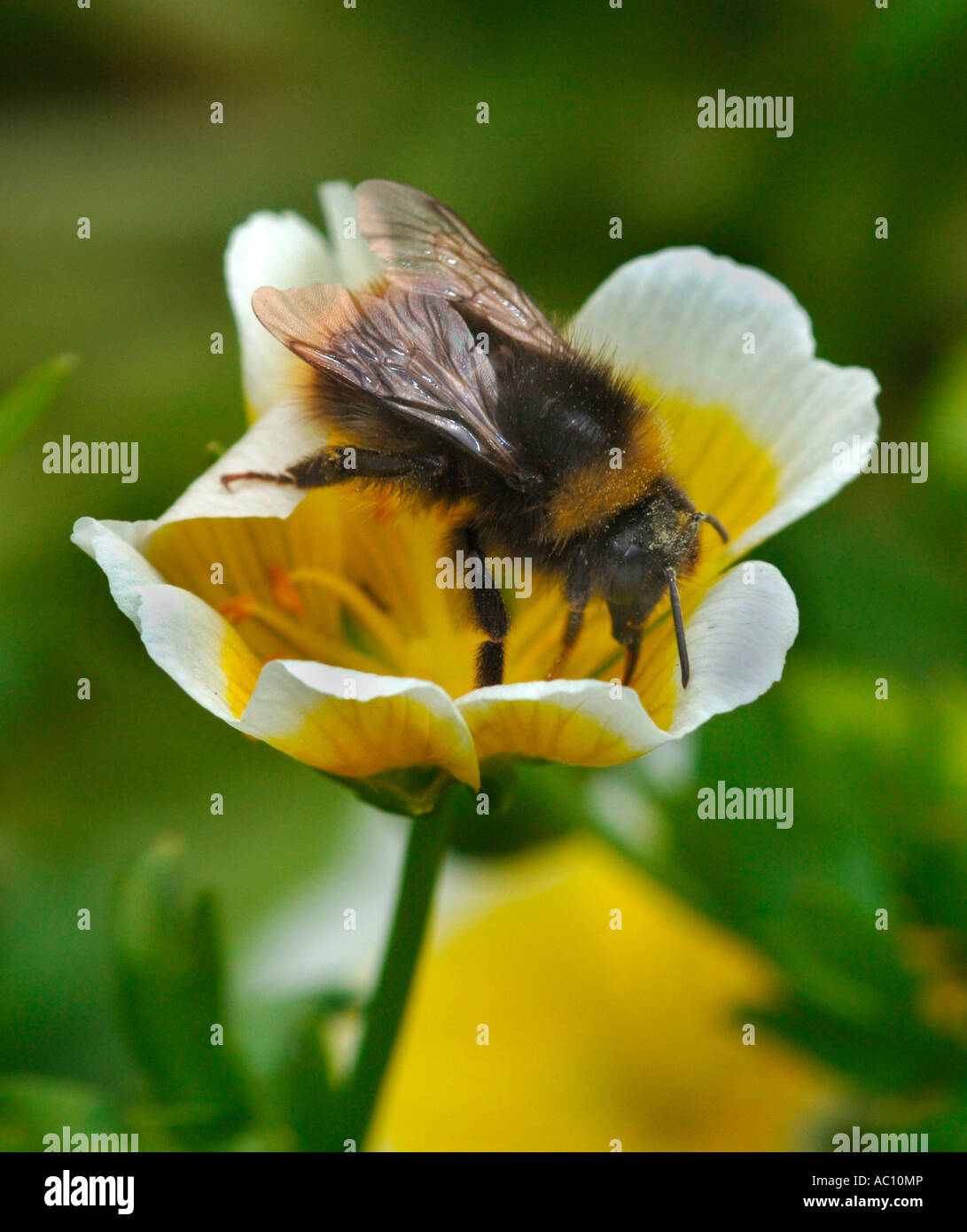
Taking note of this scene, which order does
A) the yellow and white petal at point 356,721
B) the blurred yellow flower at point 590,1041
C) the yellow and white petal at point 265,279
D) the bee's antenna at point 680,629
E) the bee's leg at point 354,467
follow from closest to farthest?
the yellow and white petal at point 356,721
the bee's antenna at point 680,629
the bee's leg at point 354,467
the yellow and white petal at point 265,279
the blurred yellow flower at point 590,1041

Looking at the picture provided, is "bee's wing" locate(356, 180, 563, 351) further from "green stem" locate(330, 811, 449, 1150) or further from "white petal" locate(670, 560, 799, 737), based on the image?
"green stem" locate(330, 811, 449, 1150)

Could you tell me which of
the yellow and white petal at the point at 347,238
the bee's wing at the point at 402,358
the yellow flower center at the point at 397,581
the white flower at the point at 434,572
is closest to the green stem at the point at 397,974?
the white flower at the point at 434,572

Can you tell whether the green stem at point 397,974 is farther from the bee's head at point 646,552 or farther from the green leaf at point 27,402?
the green leaf at point 27,402

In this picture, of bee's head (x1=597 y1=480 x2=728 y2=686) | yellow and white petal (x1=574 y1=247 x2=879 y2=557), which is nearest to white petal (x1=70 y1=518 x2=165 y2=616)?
bee's head (x1=597 y1=480 x2=728 y2=686)

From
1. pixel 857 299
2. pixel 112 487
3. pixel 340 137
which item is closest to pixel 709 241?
pixel 857 299
